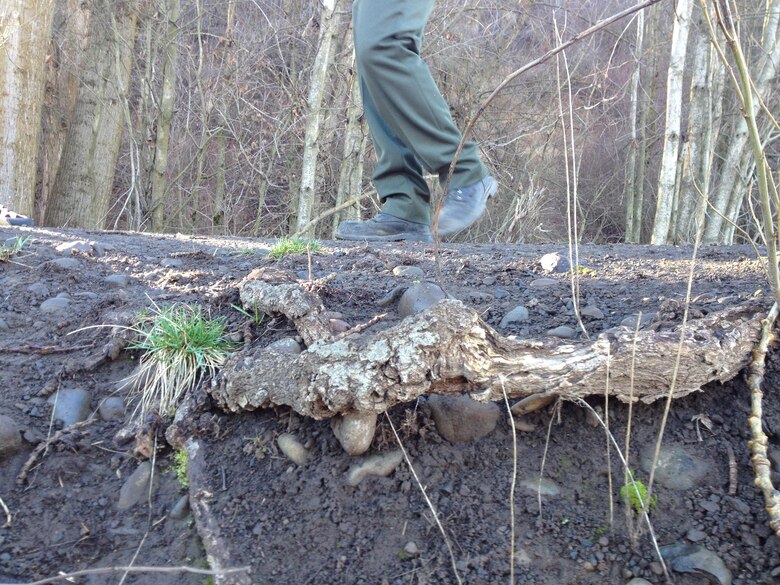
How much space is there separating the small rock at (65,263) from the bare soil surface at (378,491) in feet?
1.99

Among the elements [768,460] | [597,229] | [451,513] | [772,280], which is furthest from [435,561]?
[597,229]

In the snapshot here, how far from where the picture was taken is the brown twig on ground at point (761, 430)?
1561 mm

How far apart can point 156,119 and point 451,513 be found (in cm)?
988

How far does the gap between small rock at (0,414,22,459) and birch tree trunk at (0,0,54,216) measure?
6.78 meters

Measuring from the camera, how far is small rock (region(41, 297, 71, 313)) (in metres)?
2.59

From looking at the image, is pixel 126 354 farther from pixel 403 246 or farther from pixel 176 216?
pixel 176 216

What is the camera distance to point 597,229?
14.3m

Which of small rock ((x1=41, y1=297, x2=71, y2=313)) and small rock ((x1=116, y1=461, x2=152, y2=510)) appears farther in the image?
small rock ((x1=41, y1=297, x2=71, y2=313))

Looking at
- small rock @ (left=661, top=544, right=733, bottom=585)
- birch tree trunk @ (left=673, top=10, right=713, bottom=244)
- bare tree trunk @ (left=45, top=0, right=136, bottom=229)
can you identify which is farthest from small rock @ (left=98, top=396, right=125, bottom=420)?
bare tree trunk @ (left=45, top=0, right=136, bottom=229)

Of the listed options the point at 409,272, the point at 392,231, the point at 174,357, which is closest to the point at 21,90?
the point at 392,231

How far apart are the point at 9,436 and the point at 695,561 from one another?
6.18ft

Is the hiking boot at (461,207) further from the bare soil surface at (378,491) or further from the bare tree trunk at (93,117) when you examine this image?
the bare tree trunk at (93,117)

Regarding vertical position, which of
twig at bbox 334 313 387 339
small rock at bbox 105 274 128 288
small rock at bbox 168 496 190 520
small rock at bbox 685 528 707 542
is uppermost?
twig at bbox 334 313 387 339

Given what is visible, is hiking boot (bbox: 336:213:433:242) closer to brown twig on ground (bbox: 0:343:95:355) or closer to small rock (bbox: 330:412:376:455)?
brown twig on ground (bbox: 0:343:95:355)
